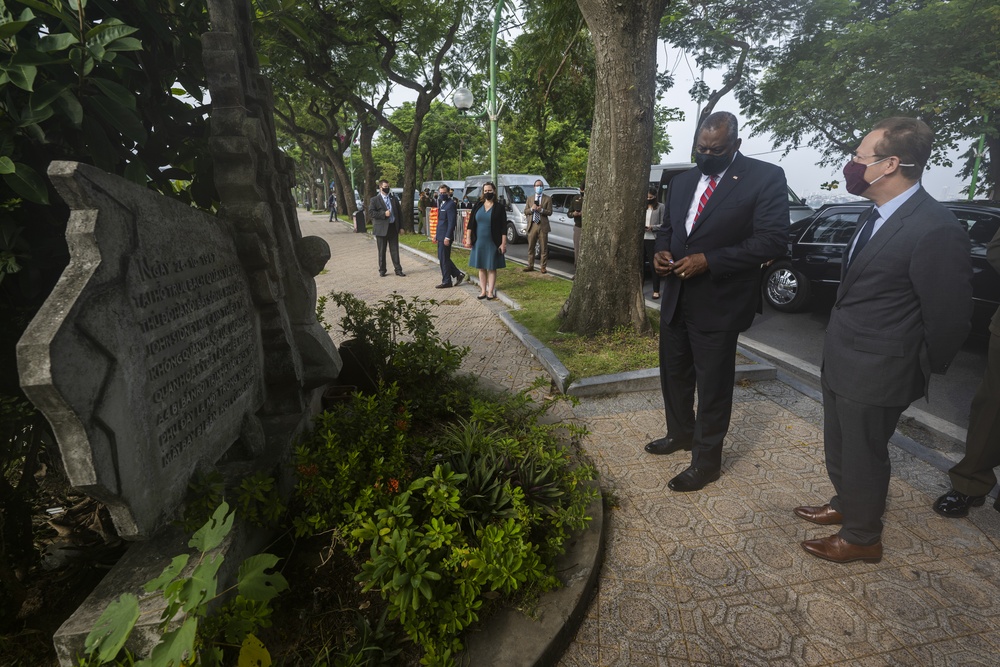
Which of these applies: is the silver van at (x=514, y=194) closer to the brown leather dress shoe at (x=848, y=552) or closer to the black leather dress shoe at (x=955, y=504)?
the black leather dress shoe at (x=955, y=504)

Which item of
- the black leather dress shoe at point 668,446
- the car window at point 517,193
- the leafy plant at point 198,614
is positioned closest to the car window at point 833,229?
the black leather dress shoe at point 668,446

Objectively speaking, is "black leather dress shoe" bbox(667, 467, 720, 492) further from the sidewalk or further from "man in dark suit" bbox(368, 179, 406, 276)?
"man in dark suit" bbox(368, 179, 406, 276)

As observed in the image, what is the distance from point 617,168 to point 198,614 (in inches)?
216

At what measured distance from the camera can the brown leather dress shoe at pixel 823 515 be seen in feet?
9.73

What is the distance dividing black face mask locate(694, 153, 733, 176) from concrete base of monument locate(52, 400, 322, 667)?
9.27 ft

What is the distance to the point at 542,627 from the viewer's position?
218cm

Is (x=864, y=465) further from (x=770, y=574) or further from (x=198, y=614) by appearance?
(x=198, y=614)

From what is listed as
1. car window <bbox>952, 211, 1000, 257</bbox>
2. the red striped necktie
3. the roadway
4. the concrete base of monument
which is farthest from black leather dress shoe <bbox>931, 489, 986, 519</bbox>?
car window <bbox>952, 211, 1000, 257</bbox>

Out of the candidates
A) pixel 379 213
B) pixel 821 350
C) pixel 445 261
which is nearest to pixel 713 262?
pixel 821 350

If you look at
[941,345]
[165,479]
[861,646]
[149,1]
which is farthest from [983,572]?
[149,1]

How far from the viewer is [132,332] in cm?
177

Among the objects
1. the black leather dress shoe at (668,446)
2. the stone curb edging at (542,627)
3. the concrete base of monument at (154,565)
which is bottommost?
the stone curb edging at (542,627)

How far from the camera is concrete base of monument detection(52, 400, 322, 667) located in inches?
69.0

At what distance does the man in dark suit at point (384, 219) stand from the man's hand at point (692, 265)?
9600 millimetres
